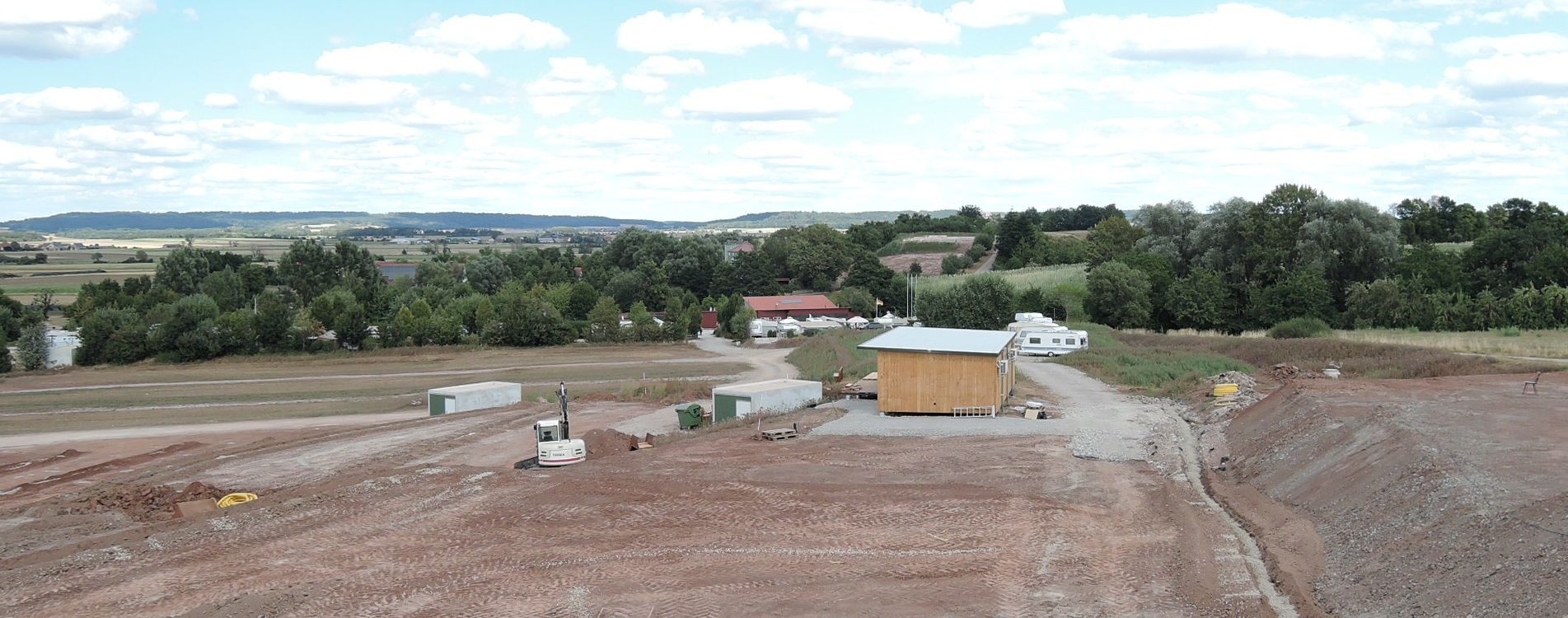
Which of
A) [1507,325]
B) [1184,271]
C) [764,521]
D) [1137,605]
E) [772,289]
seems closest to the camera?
[1137,605]

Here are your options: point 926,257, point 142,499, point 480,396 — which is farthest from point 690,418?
point 926,257

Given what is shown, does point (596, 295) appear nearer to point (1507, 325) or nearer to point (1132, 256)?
point (1132, 256)

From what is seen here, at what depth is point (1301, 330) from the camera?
191ft

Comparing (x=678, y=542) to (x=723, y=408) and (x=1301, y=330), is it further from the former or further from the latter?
(x=1301, y=330)

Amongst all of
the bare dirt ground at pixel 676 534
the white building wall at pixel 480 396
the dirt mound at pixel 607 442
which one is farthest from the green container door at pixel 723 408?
the white building wall at pixel 480 396

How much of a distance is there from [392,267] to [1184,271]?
14281cm

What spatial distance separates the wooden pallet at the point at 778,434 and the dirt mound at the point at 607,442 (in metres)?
3.99

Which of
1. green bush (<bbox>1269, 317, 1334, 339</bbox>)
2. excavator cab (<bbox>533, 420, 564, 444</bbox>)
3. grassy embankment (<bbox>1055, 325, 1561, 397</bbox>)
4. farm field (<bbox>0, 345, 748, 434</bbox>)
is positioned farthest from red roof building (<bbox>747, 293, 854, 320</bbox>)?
excavator cab (<bbox>533, 420, 564, 444</bbox>)

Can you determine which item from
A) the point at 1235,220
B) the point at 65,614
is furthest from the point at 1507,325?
the point at 65,614

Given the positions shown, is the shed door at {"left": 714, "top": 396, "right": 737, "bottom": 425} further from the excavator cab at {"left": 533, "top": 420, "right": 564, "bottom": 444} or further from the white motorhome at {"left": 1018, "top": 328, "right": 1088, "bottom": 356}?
the white motorhome at {"left": 1018, "top": 328, "right": 1088, "bottom": 356}

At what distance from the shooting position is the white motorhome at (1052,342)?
184 feet

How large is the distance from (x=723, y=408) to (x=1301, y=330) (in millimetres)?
35665

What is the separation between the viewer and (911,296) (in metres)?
104

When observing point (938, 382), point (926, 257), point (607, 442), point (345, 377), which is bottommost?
point (345, 377)
